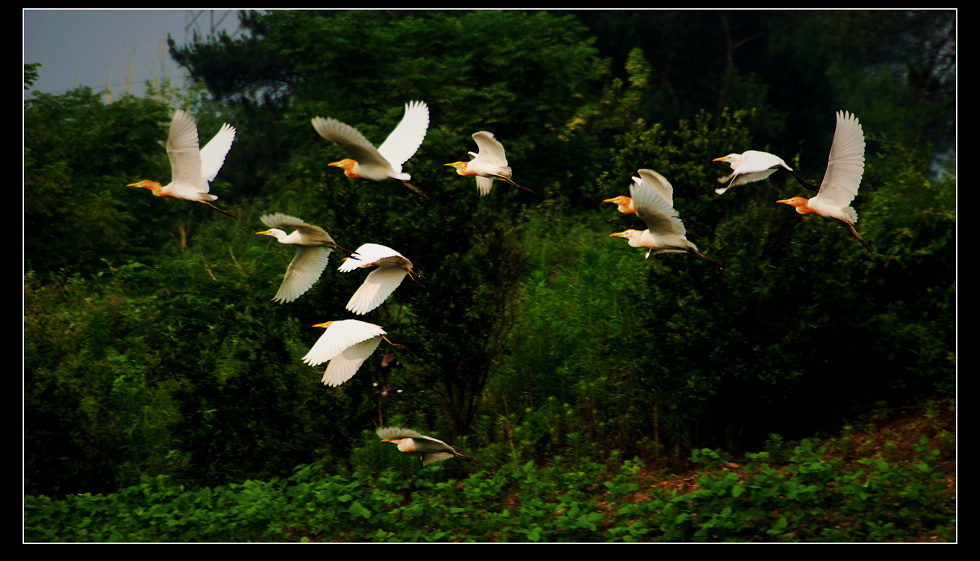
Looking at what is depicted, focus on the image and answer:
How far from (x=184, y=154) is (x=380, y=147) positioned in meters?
1.34

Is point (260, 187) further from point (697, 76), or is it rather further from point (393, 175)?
point (393, 175)

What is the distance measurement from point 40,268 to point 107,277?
0.90 metres

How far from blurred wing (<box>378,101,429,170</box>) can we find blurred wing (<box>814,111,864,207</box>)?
275cm

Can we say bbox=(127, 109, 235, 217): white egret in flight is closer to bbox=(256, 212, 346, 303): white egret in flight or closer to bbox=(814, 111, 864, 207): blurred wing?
bbox=(256, 212, 346, 303): white egret in flight

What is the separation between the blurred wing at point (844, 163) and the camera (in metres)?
6.06

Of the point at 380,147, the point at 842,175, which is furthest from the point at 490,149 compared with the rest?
the point at 842,175

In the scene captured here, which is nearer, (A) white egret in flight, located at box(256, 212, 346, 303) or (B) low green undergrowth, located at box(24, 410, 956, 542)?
(B) low green undergrowth, located at box(24, 410, 956, 542)

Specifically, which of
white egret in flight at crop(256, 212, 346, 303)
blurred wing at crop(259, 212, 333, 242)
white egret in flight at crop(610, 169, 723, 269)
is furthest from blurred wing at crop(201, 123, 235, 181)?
white egret in flight at crop(610, 169, 723, 269)

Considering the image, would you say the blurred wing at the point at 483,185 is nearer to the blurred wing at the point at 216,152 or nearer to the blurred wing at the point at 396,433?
the blurred wing at the point at 216,152

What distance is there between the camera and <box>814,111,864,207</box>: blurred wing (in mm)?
6059

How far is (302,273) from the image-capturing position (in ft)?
23.4

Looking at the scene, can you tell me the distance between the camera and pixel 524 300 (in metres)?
9.62

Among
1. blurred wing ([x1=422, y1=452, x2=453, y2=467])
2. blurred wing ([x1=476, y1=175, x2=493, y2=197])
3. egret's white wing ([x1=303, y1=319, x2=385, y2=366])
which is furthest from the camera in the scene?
blurred wing ([x1=476, y1=175, x2=493, y2=197])

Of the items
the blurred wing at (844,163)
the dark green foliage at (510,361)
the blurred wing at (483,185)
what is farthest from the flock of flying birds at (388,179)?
the dark green foliage at (510,361)
